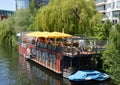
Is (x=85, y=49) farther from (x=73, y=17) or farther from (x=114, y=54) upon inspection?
(x=73, y=17)

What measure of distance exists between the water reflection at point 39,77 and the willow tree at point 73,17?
748 centimetres

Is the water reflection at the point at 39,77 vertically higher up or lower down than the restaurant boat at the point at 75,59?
lower down

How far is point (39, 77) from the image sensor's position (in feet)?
129

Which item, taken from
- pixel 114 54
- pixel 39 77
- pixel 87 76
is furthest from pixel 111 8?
pixel 114 54

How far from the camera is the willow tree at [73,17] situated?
50.1 metres

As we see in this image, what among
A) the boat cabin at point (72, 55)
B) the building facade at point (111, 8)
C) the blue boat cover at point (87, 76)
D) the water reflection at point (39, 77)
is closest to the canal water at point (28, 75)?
the water reflection at point (39, 77)

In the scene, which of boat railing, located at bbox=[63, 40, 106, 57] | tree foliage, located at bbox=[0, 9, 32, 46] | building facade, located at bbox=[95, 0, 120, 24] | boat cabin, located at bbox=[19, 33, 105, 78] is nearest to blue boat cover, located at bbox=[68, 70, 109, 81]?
boat cabin, located at bbox=[19, 33, 105, 78]

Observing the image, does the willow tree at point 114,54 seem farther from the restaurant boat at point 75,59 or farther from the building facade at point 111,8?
the building facade at point 111,8

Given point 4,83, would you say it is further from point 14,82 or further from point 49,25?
point 49,25

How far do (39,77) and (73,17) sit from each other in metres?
14.5

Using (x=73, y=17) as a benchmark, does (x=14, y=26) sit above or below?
below

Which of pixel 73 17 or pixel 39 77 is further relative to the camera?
pixel 73 17

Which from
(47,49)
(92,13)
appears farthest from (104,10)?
(47,49)

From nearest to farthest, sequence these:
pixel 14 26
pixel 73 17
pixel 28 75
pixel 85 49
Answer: pixel 85 49 → pixel 28 75 → pixel 73 17 → pixel 14 26
